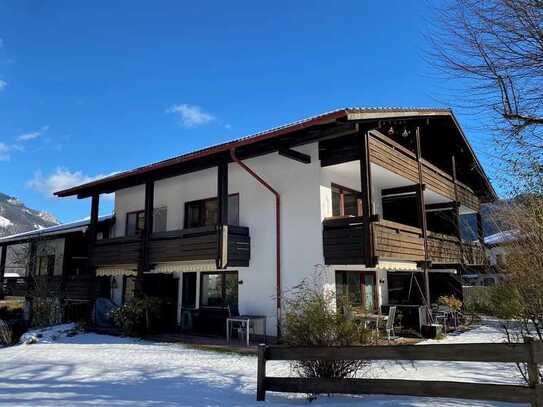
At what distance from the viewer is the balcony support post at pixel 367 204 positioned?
11.1m

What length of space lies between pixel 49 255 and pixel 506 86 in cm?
2165

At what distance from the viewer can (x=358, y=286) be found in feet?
47.9

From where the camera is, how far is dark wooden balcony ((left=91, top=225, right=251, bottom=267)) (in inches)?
525

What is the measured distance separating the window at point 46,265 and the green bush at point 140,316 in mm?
9106

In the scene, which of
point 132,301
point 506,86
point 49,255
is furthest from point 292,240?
point 49,255

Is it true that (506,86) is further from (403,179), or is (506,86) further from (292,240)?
(403,179)

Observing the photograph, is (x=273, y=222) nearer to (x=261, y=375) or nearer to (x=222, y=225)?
(x=222, y=225)

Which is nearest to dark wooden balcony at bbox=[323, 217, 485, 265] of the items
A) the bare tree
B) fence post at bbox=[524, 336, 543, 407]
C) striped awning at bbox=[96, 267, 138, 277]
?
the bare tree

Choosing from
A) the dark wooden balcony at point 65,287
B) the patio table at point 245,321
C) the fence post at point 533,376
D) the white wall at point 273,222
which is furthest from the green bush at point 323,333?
the dark wooden balcony at point 65,287

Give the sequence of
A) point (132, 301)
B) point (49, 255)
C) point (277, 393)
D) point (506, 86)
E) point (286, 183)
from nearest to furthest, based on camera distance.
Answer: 1. point (506, 86)
2. point (277, 393)
3. point (286, 183)
4. point (132, 301)
5. point (49, 255)

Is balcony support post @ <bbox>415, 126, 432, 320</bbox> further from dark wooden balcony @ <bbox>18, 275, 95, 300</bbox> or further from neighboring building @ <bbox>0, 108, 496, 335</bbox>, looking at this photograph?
dark wooden balcony @ <bbox>18, 275, 95, 300</bbox>

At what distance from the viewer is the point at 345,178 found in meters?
14.3

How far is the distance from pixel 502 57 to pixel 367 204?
18.9 feet

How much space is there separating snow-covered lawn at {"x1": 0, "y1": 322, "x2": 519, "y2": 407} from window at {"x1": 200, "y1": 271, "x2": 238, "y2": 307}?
102 inches
